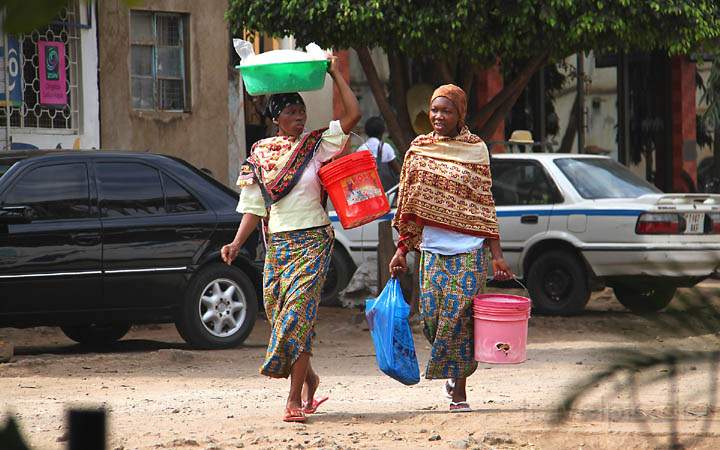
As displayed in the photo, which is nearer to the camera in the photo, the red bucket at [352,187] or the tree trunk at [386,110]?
the red bucket at [352,187]

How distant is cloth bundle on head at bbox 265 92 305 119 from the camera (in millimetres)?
6664

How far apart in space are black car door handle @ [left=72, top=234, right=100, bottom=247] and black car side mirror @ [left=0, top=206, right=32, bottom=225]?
0.36 m

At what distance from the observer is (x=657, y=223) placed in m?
12.3

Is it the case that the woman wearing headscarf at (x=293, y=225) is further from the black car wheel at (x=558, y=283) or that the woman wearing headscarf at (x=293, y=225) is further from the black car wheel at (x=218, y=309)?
the black car wheel at (x=558, y=283)

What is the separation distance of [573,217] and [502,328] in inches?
247

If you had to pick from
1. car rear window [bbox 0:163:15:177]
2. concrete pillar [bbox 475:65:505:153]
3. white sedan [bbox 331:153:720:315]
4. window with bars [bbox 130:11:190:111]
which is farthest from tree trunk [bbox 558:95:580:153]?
car rear window [bbox 0:163:15:177]

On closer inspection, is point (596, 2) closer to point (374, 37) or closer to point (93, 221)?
point (374, 37)

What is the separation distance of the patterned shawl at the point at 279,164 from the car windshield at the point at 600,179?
262 inches

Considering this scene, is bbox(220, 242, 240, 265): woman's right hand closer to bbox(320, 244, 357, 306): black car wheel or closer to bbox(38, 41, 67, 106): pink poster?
bbox(320, 244, 357, 306): black car wheel

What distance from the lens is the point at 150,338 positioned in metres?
11.7

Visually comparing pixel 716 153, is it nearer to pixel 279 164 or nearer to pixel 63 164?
pixel 63 164

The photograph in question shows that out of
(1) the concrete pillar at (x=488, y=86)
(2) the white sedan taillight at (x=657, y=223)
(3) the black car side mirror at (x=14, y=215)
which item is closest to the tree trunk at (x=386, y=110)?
(2) the white sedan taillight at (x=657, y=223)

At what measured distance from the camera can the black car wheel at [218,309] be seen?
33.1ft

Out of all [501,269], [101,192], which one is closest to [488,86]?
[101,192]
